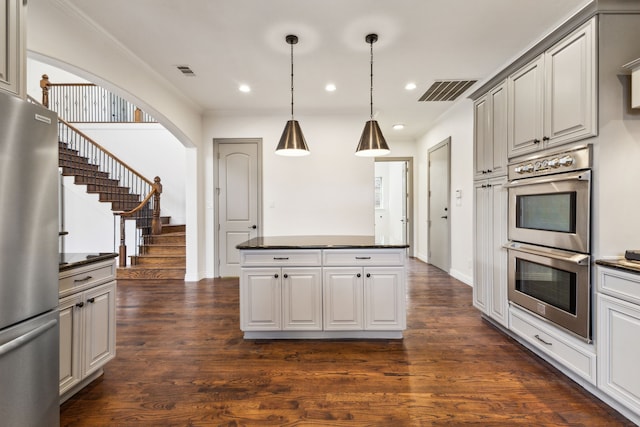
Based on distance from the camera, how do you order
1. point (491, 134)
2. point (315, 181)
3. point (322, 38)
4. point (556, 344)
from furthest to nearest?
point (315, 181) → point (491, 134) → point (322, 38) → point (556, 344)

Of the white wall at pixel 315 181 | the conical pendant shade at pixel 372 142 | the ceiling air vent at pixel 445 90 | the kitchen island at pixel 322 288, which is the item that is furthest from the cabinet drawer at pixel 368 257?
the ceiling air vent at pixel 445 90

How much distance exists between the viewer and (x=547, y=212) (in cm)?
229

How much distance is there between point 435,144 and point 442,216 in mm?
1392

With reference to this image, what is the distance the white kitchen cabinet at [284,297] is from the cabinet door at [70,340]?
115 cm

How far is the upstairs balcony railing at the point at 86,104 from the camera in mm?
7770

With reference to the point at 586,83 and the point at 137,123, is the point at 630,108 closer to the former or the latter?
the point at 586,83

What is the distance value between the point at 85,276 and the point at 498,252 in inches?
132

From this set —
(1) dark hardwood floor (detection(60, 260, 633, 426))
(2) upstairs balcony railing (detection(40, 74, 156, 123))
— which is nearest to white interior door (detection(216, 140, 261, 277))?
(1) dark hardwood floor (detection(60, 260, 633, 426))

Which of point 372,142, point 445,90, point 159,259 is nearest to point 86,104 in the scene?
point 159,259

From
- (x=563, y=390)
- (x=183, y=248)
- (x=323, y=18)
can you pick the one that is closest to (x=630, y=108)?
(x=563, y=390)

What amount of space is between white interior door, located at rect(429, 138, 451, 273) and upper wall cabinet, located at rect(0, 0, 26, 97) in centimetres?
515

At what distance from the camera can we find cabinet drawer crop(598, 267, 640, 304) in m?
1.63

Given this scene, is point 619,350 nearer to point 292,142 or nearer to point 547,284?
point 547,284

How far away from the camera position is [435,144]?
5699 millimetres
